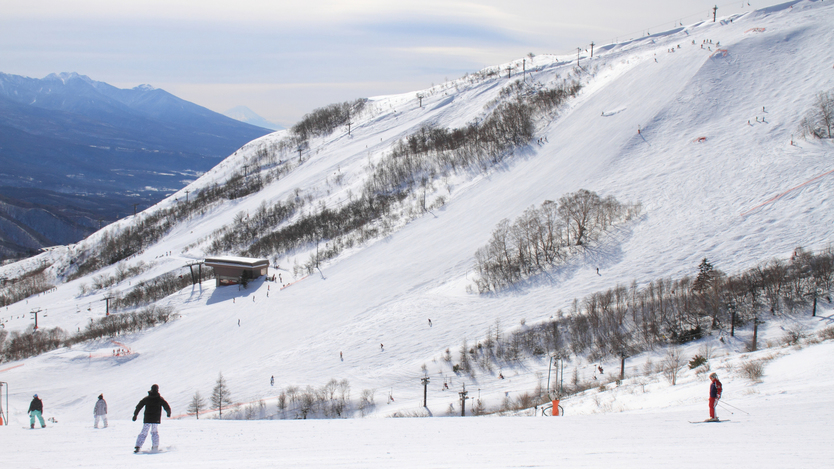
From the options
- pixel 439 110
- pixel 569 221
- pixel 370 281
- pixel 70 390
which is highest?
pixel 439 110

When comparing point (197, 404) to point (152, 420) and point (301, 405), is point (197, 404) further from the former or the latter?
point (152, 420)

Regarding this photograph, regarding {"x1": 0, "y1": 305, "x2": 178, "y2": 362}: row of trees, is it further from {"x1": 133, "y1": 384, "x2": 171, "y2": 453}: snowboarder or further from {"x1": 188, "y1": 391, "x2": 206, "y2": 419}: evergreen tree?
{"x1": 133, "y1": 384, "x2": 171, "y2": 453}: snowboarder

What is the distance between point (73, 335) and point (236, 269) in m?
21.7

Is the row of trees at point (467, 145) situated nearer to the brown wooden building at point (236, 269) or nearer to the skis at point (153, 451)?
Answer: the brown wooden building at point (236, 269)

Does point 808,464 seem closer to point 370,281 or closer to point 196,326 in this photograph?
point 370,281

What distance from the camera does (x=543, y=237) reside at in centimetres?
5838

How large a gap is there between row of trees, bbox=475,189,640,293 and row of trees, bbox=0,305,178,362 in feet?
133

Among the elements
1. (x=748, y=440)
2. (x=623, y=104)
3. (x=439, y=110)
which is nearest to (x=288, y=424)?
(x=748, y=440)

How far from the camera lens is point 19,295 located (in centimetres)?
10044

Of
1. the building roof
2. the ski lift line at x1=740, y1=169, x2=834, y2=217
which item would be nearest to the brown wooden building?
the building roof

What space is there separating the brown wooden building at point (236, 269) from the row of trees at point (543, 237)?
3315 cm

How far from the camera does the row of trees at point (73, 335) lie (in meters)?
55.8

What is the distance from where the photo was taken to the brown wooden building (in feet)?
228

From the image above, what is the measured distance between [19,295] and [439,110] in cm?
10987
